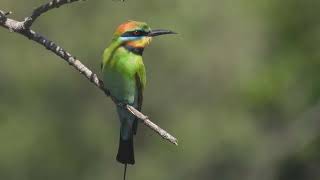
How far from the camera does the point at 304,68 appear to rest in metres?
6.63

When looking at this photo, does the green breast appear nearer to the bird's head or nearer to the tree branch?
the bird's head

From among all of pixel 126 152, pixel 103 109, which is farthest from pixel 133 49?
pixel 103 109

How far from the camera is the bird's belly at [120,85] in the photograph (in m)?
2.57

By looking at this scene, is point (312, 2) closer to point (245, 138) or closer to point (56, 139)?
point (245, 138)

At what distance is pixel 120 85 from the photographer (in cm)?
264

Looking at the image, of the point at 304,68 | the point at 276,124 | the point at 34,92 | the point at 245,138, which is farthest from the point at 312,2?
the point at 34,92

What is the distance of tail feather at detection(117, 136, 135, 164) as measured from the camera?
283 centimetres

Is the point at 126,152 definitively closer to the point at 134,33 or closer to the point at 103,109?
the point at 134,33

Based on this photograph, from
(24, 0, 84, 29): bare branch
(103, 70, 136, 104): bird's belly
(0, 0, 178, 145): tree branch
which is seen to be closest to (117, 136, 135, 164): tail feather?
(103, 70, 136, 104): bird's belly

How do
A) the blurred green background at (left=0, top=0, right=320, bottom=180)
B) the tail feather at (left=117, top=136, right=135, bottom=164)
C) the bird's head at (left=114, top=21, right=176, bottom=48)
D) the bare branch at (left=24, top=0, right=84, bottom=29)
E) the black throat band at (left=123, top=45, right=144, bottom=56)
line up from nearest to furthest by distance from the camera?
the bare branch at (left=24, top=0, right=84, bottom=29), the bird's head at (left=114, top=21, right=176, bottom=48), the black throat band at (left=123, top=45, right=144, bottom=56), the tail feather at (left=117, top=136, right=135, bottom=164), the blurred green background at (left=0, top=0, right=320, bottom=180)

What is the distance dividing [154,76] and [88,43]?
1098 millimetres

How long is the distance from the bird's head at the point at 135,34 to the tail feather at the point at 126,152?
1.64 ft

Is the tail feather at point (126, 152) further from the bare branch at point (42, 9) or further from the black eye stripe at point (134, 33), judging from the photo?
the bare branch at point (42, 9)

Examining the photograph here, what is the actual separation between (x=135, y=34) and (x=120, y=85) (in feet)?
0.98
